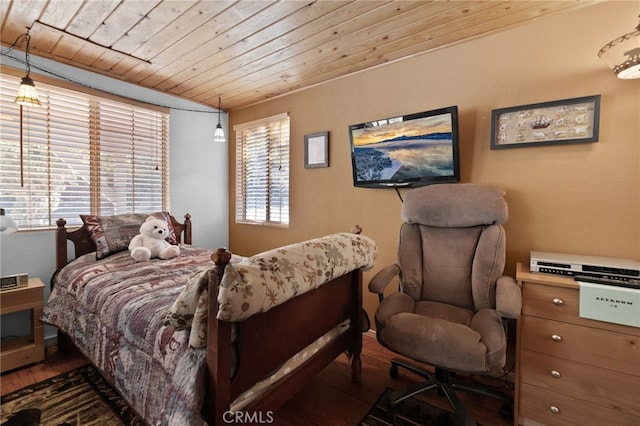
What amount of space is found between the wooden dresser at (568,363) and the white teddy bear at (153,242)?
2522mm

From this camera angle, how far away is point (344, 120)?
266cm

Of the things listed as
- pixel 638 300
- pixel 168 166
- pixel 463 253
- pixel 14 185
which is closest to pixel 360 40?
pixel 463 253

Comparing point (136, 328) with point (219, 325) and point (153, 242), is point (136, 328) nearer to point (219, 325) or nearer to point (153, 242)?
point (219, 325)

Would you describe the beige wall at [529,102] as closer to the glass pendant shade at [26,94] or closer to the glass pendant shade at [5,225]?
the glass pendant shade at [26,94]

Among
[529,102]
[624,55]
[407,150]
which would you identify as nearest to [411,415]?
[407,150]

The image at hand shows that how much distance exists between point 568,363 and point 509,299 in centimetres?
43

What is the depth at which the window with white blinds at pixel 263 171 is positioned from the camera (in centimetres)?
319

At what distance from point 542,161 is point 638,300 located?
93cm

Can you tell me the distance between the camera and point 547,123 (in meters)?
1.75

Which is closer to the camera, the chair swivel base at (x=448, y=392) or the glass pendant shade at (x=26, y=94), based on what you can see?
the chair swivel base at (x=448, y=392)

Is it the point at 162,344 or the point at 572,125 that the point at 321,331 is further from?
the point at 572,125

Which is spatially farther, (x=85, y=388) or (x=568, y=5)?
(x=85, y=388)

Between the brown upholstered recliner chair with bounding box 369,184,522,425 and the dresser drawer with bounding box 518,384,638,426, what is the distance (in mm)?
134

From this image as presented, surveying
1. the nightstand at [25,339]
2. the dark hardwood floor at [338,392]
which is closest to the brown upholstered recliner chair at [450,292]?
the dark hardwood floor at [338,392]
